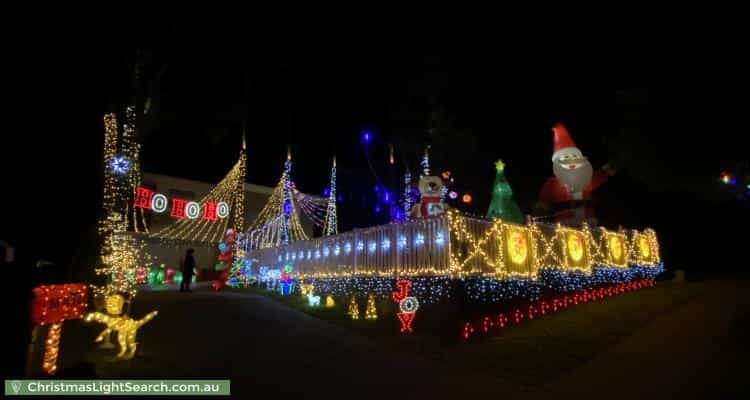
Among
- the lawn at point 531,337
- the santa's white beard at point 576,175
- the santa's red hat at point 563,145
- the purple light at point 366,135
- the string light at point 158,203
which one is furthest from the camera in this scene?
the purple light at point 366,135

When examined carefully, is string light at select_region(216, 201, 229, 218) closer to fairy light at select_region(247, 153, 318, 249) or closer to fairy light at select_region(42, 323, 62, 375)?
fairy light at select_region(247, 153, 318, 249)

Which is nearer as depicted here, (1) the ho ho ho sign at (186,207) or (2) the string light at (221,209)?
(1) the ho ho ho sign at (186,207)

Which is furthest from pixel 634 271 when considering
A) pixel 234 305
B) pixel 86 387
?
pixel 86 387

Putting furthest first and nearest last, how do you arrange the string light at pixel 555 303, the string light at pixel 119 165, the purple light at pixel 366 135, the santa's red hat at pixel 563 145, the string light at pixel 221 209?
the purple light at pixel 366 135
the string light at pixel 221 209
the santa's red hat at pixel 563 145
the string light at pixel 119 165
the string light at pixel 555 303

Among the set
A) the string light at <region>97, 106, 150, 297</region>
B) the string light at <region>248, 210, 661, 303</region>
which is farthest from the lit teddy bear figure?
the string light at <region>248, 210, 661, 303</region>

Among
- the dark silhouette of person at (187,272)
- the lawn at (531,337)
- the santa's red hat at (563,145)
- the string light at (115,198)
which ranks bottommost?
the lawn at (531,337)

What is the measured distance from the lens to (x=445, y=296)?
9.94 metres

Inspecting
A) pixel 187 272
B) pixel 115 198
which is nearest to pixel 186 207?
pixel 187 272

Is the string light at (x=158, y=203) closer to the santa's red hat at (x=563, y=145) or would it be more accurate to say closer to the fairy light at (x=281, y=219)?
the fairy light at (x=281, y=219)

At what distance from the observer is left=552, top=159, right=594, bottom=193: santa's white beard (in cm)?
1577

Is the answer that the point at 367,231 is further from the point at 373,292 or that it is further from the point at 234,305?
the point at 234,305

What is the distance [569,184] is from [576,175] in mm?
496

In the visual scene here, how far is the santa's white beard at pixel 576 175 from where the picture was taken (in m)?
15.8

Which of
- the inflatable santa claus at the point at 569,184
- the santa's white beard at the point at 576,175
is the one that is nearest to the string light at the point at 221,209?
the inflatable santa claus at the point at 569,184
